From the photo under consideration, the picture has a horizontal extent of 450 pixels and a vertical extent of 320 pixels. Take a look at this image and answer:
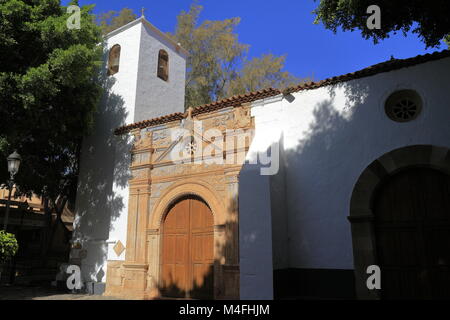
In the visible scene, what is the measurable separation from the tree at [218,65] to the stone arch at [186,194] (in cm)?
1093

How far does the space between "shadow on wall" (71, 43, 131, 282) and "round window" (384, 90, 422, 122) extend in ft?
24.9

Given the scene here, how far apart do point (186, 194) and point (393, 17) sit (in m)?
6.31

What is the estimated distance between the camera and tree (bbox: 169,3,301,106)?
64.7ft

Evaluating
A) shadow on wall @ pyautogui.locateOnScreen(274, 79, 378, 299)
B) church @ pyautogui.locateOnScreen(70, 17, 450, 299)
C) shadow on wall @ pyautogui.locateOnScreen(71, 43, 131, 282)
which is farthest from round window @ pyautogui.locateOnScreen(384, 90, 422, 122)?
shadow on wall @ pyautogui.locateOnScreen(71, 43, 131, 282)

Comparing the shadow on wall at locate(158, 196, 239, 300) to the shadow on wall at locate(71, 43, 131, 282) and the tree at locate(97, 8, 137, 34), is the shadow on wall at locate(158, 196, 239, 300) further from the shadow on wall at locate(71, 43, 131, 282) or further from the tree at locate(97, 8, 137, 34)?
the tree at locate(97, 8, 137, 34)

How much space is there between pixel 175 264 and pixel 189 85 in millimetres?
13169

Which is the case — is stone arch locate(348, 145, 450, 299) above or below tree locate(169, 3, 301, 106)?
below

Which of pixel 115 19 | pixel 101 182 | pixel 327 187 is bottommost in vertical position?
pixel 327 187

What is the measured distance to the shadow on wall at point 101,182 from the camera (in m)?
11.0

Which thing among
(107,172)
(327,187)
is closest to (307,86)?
(327,187)

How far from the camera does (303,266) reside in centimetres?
807

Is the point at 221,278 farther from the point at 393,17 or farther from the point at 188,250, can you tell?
the point at 393,17

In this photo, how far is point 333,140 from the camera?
27.3ft
